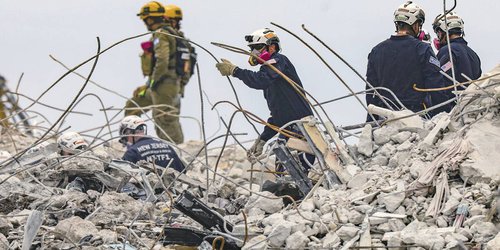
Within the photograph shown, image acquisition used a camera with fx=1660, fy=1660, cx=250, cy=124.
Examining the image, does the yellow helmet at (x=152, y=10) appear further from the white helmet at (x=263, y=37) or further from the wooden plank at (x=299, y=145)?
the wooden plank at (x=299, y=145)

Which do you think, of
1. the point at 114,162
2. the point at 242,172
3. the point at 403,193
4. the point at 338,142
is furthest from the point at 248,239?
the point at 242,172

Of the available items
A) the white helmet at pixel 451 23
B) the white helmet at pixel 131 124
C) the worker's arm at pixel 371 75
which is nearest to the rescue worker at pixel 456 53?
the white helmet at pixel 451 23

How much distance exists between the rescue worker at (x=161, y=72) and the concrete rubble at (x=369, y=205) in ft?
21.1

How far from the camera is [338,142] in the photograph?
13.0 metres

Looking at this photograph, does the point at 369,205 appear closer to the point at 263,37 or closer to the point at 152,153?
the point at 263,37

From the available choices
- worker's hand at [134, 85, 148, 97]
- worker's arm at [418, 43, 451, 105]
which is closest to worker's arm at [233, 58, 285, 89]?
worker's arm at [418, 43, 451, 105]

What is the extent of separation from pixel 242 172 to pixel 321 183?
6.40 m

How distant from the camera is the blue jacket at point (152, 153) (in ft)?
51.6

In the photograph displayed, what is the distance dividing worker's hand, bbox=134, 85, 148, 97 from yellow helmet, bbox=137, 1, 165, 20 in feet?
3.84

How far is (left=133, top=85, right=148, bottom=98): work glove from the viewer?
21453mm

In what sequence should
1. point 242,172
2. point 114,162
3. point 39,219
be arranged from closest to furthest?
1. point 39,219
2. point 114,162
3. point 242,172

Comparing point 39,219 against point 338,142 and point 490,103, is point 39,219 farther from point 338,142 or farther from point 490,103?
point 490,103

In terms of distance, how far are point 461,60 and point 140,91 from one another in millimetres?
7366

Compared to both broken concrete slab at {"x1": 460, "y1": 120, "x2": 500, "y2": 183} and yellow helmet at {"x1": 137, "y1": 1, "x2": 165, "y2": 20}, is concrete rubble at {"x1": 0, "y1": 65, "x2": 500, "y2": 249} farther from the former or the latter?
yellow helmet at {"x1": 137, "y1": 1, "x2": 165, "y2": 20}
